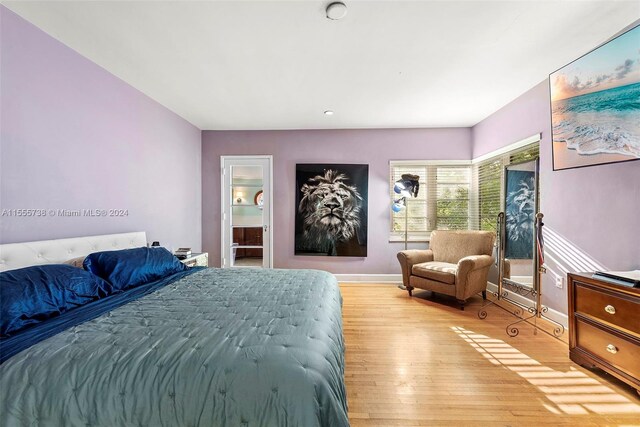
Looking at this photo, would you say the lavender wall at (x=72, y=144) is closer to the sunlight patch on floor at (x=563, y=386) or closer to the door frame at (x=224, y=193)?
the door frame at (x=224, y=193)

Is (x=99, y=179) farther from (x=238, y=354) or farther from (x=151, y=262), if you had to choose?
(x=238, y=354)

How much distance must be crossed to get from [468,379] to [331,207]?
2.95 m

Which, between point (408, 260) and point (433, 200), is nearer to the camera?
point (408, 260)

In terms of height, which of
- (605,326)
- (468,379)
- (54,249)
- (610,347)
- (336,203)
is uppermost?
(336,203)

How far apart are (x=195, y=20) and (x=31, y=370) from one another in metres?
2.23

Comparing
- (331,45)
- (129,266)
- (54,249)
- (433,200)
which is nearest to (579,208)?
(433,200)

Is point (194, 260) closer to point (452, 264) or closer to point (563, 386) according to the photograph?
point (452, 264)

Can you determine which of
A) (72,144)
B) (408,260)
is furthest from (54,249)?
(408,260)

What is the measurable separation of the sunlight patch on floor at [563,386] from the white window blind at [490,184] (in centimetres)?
203

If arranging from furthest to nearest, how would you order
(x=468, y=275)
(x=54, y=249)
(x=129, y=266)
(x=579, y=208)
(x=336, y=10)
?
(x=468, y=275) < (x=579, y=208) < (x=129, y=266) < (x=54, y=249) < (x=336, y=10)

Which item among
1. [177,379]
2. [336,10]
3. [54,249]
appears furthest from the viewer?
[54,249]

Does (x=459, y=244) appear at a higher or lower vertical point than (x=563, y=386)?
higher

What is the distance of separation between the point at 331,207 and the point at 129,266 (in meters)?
2.91

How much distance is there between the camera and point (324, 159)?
4.41 meters
